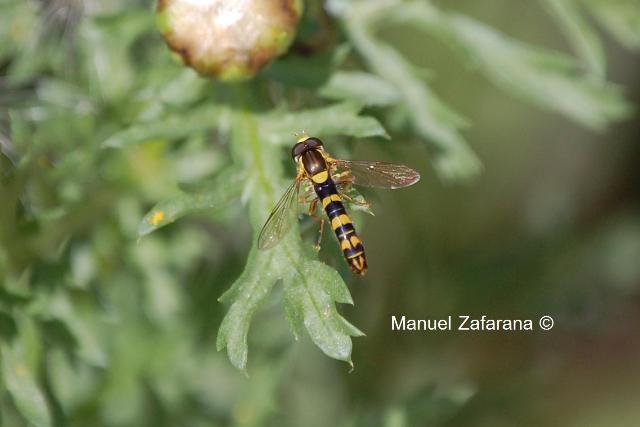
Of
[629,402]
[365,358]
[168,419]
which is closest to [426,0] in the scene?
[365,358]

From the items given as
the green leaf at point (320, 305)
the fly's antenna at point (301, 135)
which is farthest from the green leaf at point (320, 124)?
the green leaf at point (320, 305)

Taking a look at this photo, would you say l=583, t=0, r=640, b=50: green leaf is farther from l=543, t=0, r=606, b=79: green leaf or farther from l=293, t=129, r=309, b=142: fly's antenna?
l=293, t=129, r=309, b=142: fly's antenna

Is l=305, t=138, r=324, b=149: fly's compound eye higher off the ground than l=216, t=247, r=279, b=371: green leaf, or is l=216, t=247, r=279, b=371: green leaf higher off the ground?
l=305, t=138, r=324, b=149: fly's compound eye

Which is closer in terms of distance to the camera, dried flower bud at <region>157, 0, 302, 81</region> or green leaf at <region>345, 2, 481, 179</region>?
dried flower bud at <region>157, 0, 302, 81</region>

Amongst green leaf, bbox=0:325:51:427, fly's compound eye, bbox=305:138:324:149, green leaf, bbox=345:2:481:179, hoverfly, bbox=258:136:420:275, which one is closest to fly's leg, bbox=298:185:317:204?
hoverfly, bbox=258:136:420:275

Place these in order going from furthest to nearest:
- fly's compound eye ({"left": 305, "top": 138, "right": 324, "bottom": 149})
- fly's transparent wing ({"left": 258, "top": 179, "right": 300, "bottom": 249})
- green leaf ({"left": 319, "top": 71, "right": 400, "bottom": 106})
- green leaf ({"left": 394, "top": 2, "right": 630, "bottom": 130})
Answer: green leaf ({"left": 394, "top": 2, "right": 630, "bottom": 130}) < green leaf ({"left": 319, "top": 71, "right": 400, "bottom": 106}) < fly's compound eye ({"left": 305, "top": 138, "right": 324, "bottom": 149}) < fly's transparent wing ({"left": 258, "top": 179, "right": 300, "bottom": 249})

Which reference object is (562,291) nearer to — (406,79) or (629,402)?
(629,402)

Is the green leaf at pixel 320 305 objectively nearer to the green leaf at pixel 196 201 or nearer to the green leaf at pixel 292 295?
the green leaf at pixel 292 295

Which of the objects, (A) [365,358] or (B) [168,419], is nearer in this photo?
(B) [168,419]
